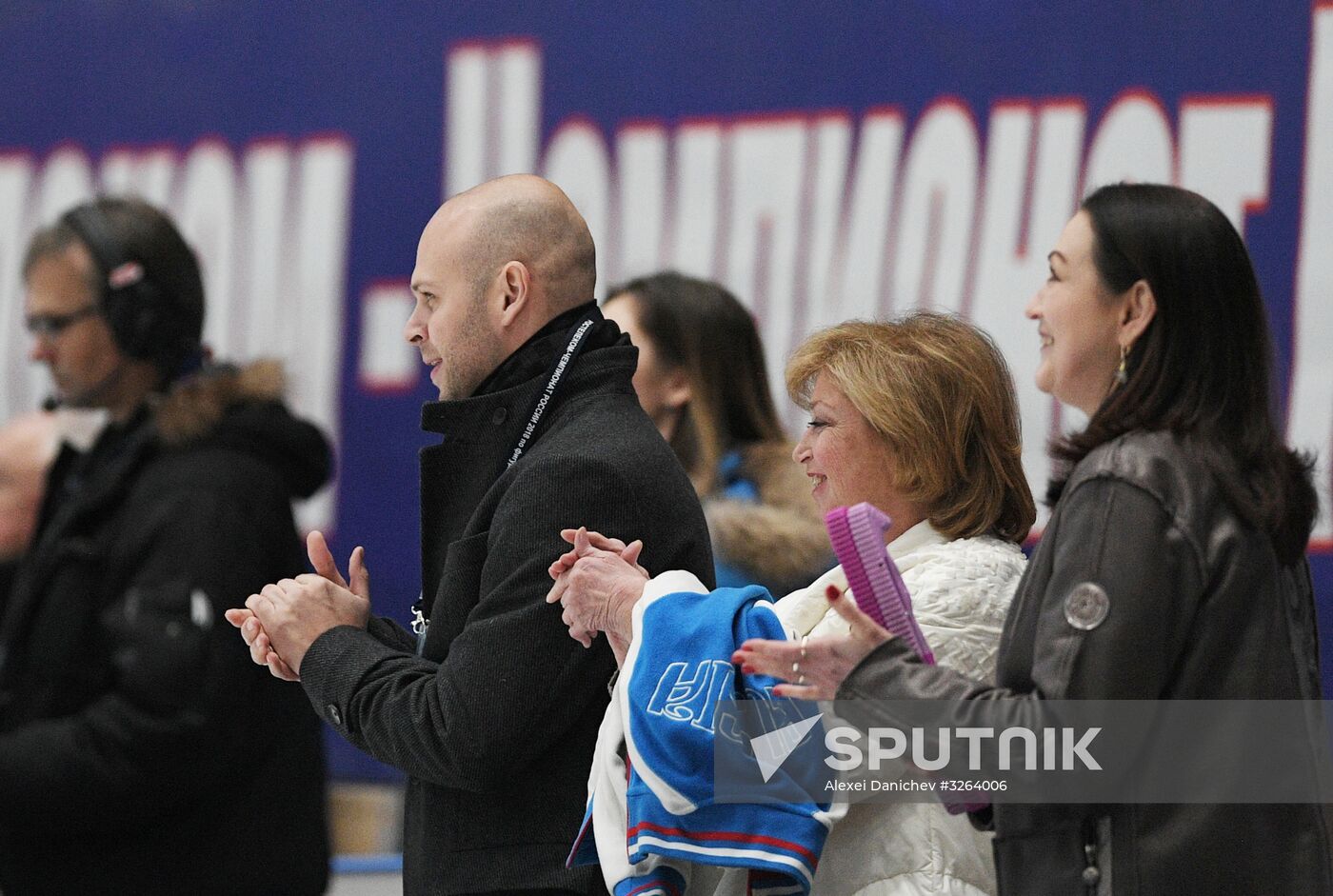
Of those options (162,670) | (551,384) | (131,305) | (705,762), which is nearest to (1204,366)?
(705,762)

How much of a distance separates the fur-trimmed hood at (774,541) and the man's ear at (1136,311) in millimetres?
1447

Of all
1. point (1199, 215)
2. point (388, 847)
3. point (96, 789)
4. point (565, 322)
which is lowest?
point (388, 847)

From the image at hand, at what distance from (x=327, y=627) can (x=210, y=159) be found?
9.59 feet

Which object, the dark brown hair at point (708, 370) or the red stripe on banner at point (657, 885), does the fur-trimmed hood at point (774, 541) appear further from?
the red stripe on banner at point (657, 885)

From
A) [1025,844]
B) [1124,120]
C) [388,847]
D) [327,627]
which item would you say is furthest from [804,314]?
[1025,844]

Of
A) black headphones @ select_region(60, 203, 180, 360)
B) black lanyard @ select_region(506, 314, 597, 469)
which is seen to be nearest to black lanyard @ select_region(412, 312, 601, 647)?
black lanyard @ select_region(506, 314, 597, 469)

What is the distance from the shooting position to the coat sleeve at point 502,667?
2148mm

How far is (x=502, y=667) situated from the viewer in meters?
2.15

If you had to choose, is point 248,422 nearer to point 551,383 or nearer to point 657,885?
point 551,383

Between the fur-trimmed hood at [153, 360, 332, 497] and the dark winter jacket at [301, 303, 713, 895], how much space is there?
41.8 inches

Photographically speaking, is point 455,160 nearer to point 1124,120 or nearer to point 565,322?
point 1124,120

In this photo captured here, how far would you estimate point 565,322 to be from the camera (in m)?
2.43

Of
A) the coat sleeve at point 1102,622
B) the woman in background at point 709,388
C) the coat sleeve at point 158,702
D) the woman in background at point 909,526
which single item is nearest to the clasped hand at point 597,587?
the woman in background at point 909,526

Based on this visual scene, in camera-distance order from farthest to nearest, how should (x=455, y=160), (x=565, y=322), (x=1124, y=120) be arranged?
(x=455, y=160) < (x=1124, y=120) < (x=565, y=322)
